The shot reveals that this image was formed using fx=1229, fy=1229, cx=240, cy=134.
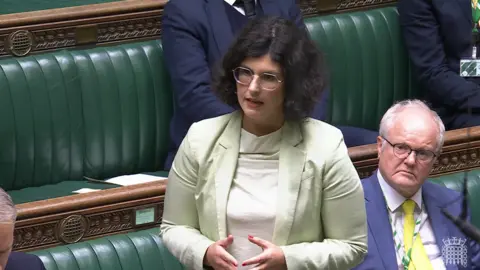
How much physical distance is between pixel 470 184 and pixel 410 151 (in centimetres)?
35

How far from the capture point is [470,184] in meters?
2.24

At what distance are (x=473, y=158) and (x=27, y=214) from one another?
874 millimetres

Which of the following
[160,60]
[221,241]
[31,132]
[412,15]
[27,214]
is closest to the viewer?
[221,241]

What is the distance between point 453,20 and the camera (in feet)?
8.55

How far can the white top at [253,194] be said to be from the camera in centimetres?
155

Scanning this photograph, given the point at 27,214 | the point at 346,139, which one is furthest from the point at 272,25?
the point at 346,139

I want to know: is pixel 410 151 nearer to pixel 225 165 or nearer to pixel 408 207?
pixel 408 207

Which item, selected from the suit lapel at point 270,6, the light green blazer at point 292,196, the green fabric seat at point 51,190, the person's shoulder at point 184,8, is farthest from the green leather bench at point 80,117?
the light green blazer at point 292,196

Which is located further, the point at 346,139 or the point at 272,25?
the point at 346,139

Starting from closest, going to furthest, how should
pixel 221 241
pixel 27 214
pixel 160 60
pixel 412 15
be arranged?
pixel 221 241 → pixel 27 214 → pixel 160 60 → pixel 412 15

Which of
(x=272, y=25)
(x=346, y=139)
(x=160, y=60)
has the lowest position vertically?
(x=346, y=139)

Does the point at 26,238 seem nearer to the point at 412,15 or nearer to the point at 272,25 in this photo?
the point at 272,25

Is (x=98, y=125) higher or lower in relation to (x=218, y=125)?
lower

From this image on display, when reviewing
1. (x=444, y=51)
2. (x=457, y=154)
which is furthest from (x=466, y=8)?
(x=457, y=154)
